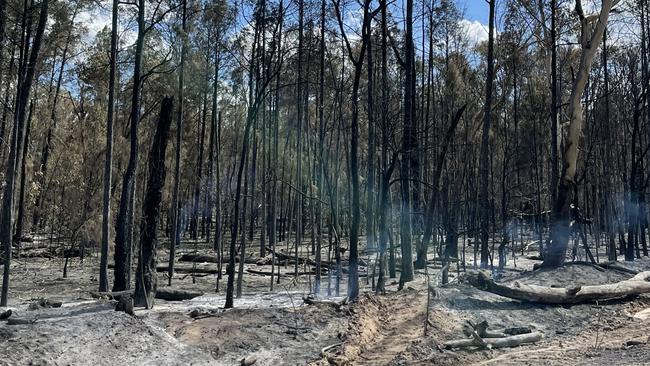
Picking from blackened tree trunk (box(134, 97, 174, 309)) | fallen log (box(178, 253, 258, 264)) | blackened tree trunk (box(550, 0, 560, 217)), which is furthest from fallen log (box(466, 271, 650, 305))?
fallen log (box(178, 253, 258, 264))

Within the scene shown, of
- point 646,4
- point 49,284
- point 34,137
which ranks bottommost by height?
point 49,284

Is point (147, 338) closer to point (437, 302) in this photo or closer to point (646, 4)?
point (437, 302)

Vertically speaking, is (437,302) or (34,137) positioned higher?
(34,137)

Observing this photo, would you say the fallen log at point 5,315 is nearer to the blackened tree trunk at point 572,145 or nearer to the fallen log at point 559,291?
the fallen log at point 559,291

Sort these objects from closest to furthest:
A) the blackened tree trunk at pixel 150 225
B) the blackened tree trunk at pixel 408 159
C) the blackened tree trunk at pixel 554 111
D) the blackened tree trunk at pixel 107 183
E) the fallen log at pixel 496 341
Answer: the fallen log at pixel 496 341, the blackened tree trunk at pixel 150 225, the blackened tree trunk at pixel 107 183, the blackened tree trunk at pixel 408 159, the blackened tree trunk at pixel 554 111

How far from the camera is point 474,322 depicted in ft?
33.2

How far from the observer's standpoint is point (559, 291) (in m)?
11.6

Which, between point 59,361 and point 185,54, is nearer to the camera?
point 59,361

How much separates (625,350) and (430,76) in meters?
17.8

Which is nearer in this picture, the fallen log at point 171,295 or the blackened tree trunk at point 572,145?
the fallen log at point 171,295

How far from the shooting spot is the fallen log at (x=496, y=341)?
884 centimetres

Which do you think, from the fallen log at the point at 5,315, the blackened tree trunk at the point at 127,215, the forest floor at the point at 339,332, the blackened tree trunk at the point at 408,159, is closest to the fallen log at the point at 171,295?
the forest floor at the point at 339,332

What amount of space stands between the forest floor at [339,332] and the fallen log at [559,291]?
16cm

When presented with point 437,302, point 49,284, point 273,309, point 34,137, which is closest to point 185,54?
point 49,284
